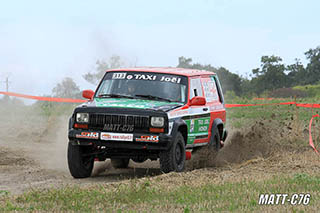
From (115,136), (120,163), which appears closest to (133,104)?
(115,136)

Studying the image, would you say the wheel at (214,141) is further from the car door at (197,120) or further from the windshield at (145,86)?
the windshield at (145,86)

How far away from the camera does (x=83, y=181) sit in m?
10.9

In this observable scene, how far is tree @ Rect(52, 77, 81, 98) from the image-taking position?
107ft

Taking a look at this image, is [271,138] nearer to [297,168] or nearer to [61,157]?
[297,168]

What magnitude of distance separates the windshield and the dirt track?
1.50m

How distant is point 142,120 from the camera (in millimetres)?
10688

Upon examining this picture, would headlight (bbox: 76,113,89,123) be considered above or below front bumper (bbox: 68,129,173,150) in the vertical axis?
above

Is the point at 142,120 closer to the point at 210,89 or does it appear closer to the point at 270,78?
the point at 210,89

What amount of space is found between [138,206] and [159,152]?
3.23m

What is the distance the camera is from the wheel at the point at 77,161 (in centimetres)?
1107

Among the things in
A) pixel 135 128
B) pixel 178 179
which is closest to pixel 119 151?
pixel 135 128

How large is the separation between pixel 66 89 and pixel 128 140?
23.0 metres

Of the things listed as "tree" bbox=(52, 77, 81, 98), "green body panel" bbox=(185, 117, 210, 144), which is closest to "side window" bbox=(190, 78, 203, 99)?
"green body panel" bbox=(185, 117, 210, 144)

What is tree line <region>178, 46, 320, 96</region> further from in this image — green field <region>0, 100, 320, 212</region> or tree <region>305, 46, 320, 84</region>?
green field <region>0, 100, 320, 212</region>
